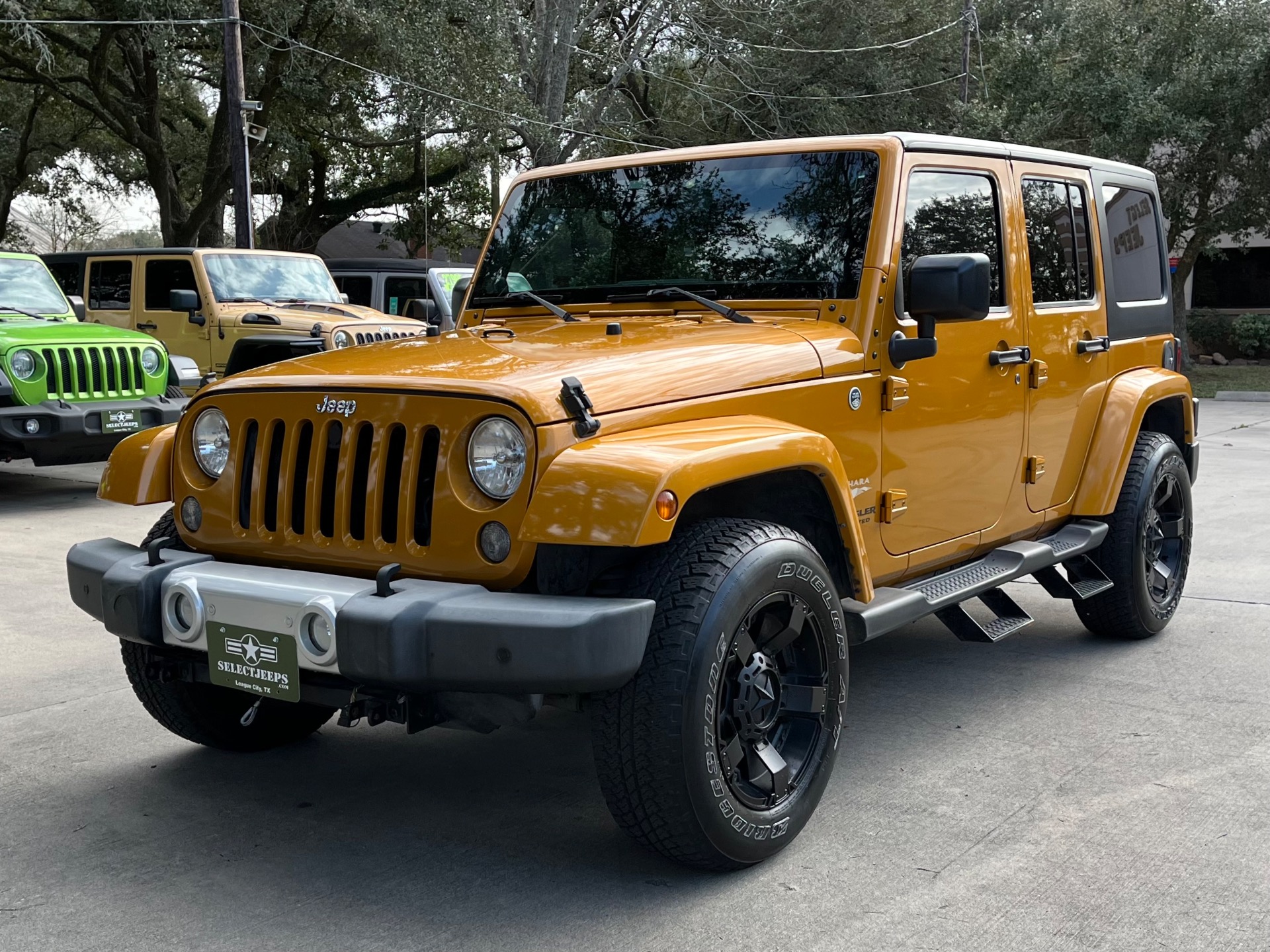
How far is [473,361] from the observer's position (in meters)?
3.65

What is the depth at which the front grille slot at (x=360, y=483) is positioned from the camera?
3.47m

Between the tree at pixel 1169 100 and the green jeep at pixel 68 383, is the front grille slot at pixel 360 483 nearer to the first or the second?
the green jeep at pixel 68 383

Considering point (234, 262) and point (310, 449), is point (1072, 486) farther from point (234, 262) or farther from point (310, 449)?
point (234, 262)

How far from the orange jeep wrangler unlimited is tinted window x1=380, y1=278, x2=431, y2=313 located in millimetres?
16059

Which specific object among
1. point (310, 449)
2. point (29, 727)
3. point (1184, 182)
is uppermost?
point (1184, 182)

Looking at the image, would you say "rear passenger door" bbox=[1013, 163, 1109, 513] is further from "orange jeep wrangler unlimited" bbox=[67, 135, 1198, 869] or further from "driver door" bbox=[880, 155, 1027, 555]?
"driver door" bbox=[880, 155, 1027, 555]

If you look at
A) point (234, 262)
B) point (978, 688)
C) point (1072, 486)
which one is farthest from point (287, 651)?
point (234, 262)

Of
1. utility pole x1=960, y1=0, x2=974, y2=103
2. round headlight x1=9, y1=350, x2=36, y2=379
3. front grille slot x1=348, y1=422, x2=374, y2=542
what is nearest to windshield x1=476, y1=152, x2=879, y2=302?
front grille slot x1=348, y1=422, x2=374, y2=542

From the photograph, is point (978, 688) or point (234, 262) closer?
point (978, 688)

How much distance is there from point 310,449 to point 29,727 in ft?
6.45

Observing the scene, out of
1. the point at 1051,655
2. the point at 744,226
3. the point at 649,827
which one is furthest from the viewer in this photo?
the point at 1051,655

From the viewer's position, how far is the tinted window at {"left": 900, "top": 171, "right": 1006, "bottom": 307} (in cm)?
447

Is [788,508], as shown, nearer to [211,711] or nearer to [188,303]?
[211,711]

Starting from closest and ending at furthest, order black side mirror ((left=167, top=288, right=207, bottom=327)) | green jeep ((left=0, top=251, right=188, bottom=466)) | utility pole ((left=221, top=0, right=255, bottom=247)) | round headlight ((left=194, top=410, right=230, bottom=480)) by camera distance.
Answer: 1. round headlight ((left=194, top=410, right=230, bottom=480))
2. green jeep ((left=0, top=251, right=188, bottom=466))
3. black side mirror ((left=167, top=288, right=207, bottom=327))
4. utility pole ((left=221, top=0, right=255, bottom=247))
